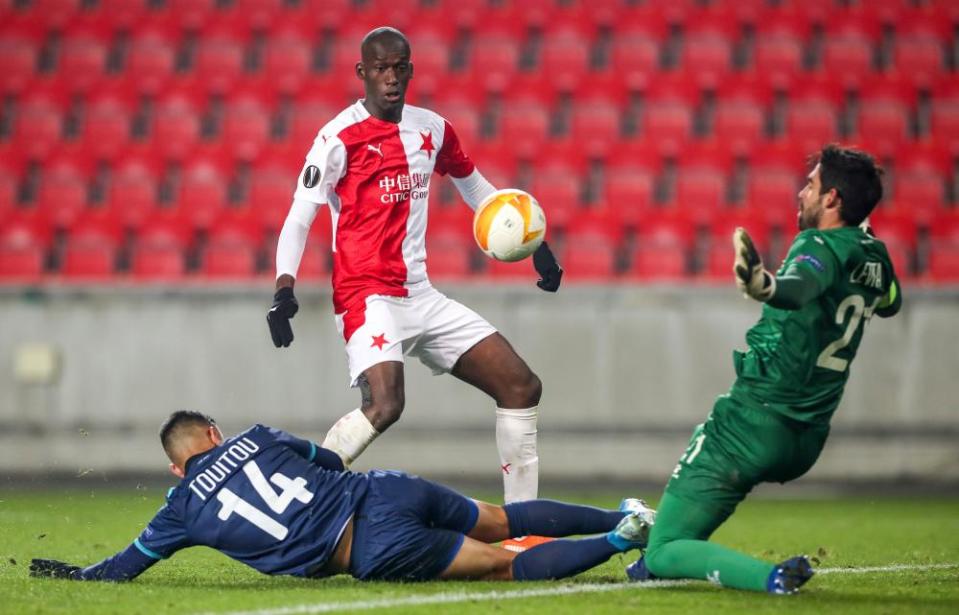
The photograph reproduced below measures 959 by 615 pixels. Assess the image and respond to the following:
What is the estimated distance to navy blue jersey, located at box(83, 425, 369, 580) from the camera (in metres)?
4.83

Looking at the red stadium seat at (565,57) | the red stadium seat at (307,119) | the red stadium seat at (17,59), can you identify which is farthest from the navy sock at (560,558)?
the red stadium seat at (17,59)

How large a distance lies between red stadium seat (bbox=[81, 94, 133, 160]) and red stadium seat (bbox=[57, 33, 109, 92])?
0.28 meters

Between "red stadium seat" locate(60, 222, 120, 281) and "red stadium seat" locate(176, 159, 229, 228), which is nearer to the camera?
"red stadium seat" locate(60, 222, 120, 281)

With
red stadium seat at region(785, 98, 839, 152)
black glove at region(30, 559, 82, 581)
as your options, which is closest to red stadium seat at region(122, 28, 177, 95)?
red stadium seat at region(785, 98, 839, 152)

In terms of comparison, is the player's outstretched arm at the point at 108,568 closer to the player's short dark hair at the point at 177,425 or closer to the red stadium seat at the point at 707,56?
the player's short dark hair at the point at 177,425

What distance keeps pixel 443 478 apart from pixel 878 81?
608 cm

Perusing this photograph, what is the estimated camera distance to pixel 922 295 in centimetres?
1044

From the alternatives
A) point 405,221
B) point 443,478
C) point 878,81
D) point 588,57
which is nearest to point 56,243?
point 443,478

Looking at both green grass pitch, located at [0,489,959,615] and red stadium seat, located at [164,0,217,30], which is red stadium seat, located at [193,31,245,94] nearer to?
red stadium seat, located at [164,0,217,30]

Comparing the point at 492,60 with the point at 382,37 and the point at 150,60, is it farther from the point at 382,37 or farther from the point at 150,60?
the point at 382,37

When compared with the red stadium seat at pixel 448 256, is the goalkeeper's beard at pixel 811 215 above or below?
above

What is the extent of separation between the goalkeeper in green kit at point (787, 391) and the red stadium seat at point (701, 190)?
293 inches

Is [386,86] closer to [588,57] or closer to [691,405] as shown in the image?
[691,405]

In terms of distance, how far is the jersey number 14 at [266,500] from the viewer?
15.8 ft
